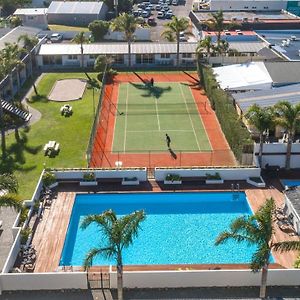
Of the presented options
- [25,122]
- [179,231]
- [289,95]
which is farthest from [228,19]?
[179,231]

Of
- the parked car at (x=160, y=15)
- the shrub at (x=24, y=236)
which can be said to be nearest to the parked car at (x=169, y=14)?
the parked car at (x=160, y=15)

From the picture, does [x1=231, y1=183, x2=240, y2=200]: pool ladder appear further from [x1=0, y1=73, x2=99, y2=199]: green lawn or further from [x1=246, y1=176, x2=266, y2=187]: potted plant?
[x1=0, y1=73, x2=99, y2=199]: green lawn

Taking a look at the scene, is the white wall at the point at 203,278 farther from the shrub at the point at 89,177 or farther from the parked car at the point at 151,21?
the parked car at the point at 151,21

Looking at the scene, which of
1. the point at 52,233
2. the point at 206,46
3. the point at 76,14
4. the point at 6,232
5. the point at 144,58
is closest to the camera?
the point at 6,232

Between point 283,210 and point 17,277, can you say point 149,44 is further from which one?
point 17,277

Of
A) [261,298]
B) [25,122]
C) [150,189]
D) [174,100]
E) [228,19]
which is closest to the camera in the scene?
[261,298]

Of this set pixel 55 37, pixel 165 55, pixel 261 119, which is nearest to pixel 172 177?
pixel 261 119

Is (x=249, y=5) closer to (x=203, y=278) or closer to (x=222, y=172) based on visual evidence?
(x=222, y=172)

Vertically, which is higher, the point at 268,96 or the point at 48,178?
the point at 268,96
